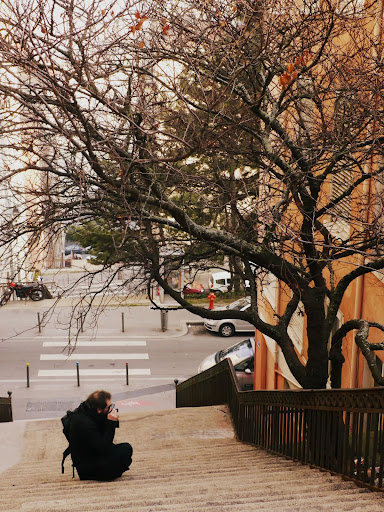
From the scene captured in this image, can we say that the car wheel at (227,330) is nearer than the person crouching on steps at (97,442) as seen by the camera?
No

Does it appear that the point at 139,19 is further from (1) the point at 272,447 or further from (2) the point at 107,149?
(1) the point at 272,447

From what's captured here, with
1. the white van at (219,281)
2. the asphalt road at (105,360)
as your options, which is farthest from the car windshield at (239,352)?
the white van at (219,281)

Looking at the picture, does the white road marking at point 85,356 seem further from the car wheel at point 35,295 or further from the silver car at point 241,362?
the car wheel at point 35,295

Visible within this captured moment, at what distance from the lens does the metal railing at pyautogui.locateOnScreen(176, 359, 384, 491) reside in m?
4.80

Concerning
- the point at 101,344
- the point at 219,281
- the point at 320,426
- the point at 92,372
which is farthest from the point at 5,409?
the point at 219,281

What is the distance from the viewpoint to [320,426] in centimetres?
603

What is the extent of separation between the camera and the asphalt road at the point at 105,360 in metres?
17.4

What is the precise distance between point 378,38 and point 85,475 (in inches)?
261

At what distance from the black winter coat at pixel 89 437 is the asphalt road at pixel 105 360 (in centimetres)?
884

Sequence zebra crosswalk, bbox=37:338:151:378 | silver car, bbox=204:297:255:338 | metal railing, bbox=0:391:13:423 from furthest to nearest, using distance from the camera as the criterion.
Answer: silver car, bbox=204:297:255:338 → zebra crosswalk, bbox=37:338:151:378 → metal railing, bbox=0:391:13:423

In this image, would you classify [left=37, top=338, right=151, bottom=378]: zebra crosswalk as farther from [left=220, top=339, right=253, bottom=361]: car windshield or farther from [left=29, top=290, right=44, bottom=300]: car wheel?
[left=29, top=290, right=44, bottom=300]: car wheel

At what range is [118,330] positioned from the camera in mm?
25094

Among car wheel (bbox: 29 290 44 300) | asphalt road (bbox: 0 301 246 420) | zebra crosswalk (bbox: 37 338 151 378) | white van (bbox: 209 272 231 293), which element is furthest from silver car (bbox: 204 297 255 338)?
car wheel (bbox: 29 290 44 300)

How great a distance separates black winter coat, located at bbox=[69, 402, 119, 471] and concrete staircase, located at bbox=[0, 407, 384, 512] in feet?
0.80
